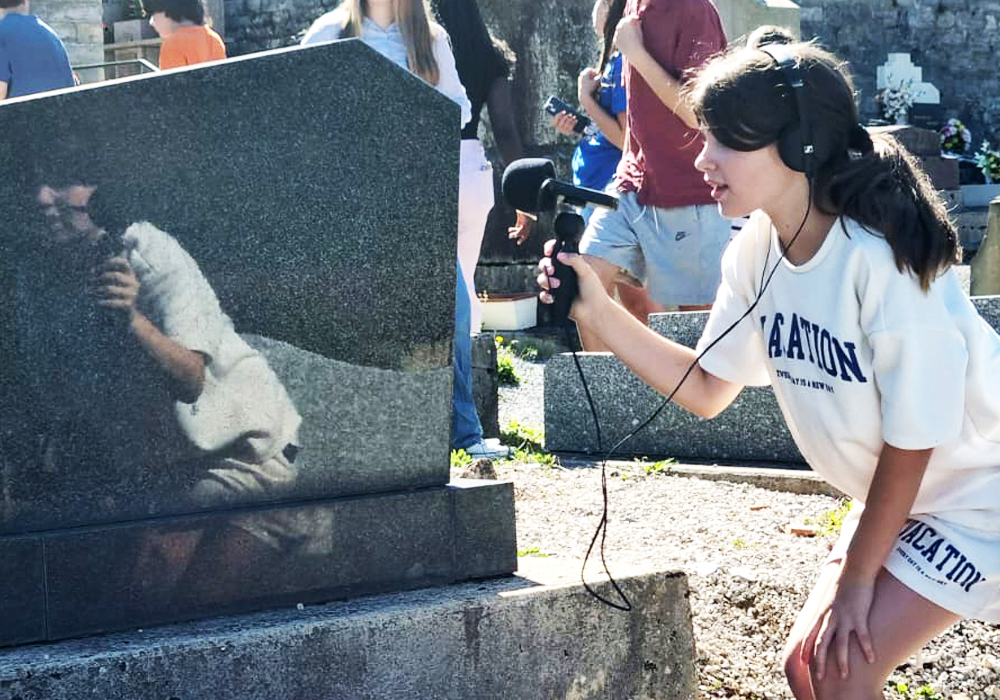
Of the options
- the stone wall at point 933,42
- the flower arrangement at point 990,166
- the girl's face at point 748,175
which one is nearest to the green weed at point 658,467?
the girl's face at point 748,175

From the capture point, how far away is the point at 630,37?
5605mm

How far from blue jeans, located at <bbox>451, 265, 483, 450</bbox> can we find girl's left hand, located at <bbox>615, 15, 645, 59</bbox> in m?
0.98

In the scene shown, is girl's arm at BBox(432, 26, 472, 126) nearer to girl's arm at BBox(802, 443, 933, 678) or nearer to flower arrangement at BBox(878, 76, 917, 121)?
girl's arm at BBox(802, 443, 933, 678)

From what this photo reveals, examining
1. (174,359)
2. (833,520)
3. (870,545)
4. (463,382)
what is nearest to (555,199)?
(174,359)

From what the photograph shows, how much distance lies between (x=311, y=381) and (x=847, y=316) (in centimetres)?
106

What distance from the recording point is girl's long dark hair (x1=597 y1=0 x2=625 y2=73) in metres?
6.36

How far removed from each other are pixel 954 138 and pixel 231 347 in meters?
22.1

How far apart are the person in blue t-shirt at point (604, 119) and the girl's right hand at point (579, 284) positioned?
290 cm

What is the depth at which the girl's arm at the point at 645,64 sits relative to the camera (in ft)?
18.2

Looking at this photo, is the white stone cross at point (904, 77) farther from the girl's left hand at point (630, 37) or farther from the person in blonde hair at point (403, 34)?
the person in blonde hair at point (403, 34)

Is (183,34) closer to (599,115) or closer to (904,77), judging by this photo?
(599,115)

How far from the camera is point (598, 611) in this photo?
328 cm

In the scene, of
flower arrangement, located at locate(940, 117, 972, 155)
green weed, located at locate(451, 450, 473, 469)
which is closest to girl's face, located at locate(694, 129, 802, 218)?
green weed, located at locate(451, 450, 473, 469)

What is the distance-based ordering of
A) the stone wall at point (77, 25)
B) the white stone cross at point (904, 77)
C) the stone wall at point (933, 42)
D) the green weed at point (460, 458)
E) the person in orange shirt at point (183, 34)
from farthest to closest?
1. the white stone cross at point (904, 77)
2. the stone wall at point (933, 42)
3. the stone wall at point (77, 25)
4. the person in orange shirt at point (183, 34)
5. the green weed at point (460, 458)
